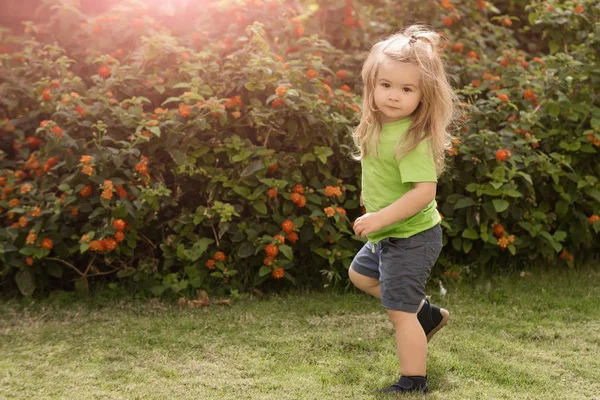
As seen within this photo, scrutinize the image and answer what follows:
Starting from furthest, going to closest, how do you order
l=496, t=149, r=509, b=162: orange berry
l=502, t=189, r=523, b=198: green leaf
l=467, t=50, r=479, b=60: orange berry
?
l=467, t=50, r=479, b=60: orange berry → l=502, t=189, r=523, b=198: green leaf → l=496, t=149, r=509, b=162: orange berry

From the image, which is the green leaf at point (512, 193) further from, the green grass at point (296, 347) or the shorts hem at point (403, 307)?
the shorts hem at point (403, 307)

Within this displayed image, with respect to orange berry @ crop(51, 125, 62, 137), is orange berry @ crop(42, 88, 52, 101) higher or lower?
higher

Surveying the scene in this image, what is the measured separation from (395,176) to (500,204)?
1514 millimetres

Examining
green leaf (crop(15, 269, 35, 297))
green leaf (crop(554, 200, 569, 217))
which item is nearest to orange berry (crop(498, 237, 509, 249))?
green leaf (crop(554, 200, 569, 217))

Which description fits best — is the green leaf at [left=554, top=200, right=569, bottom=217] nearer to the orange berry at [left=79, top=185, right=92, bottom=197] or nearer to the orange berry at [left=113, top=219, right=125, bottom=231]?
the orange berry at [left=113, top=219, right=125, bottom=231]

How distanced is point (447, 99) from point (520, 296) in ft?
5.40

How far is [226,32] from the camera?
4793mm

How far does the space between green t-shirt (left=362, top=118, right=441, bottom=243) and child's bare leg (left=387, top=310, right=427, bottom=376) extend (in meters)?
0.29

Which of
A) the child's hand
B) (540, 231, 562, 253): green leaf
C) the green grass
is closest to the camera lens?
the child's hand

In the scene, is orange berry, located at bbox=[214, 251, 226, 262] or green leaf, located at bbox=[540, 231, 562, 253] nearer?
orange berry, located at bbox=[214, 251, 226, 262]

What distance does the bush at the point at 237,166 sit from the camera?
3906mm

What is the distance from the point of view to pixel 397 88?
2.62 m

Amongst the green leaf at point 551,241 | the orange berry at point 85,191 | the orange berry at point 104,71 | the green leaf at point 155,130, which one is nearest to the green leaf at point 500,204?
the green leaf at point 551,241

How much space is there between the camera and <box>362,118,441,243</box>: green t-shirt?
2586mm
